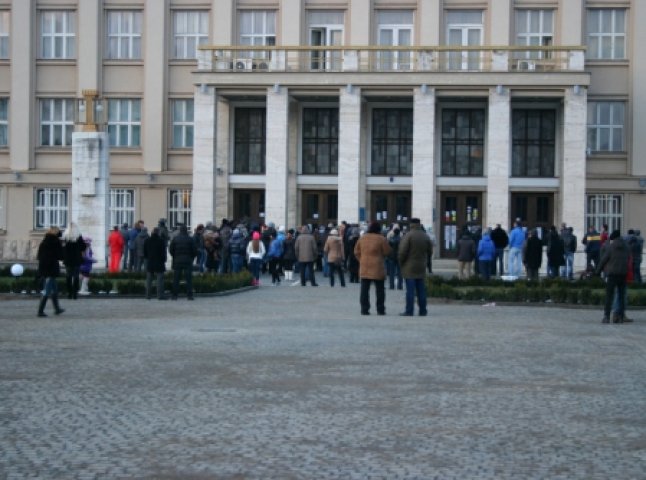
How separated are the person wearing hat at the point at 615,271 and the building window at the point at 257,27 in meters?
32.1

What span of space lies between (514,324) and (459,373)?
344 inches

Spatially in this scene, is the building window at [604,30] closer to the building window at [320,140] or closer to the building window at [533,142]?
the building window at [533,142]

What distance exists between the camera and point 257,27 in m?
56.7

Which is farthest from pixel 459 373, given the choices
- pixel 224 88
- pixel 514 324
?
pixel 224 88

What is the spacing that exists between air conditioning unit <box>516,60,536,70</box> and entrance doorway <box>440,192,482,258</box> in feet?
17.1

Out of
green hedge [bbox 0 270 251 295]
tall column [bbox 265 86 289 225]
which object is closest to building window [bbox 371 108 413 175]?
tall column [bbox 265 86 289 225]

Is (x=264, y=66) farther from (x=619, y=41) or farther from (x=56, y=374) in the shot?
(x=56, y=374)

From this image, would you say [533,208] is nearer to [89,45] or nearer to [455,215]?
[455,215]

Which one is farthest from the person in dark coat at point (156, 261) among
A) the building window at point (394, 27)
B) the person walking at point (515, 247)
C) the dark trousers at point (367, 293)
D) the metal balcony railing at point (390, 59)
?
the building window at point (394, 27)

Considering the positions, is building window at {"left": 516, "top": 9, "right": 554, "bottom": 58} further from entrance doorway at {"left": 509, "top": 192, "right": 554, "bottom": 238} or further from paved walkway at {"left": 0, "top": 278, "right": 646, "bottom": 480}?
paved walkway at {"left": 0, "top": 278, "right": 646, "bottom": 480}

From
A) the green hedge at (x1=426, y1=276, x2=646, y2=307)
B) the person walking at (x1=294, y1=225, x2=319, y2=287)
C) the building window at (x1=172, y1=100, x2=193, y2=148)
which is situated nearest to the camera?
the green hedge at (x1=426, y1=276, x2=646, y2=307)

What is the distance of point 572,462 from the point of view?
35.4ft

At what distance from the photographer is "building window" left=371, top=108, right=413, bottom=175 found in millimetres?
55656

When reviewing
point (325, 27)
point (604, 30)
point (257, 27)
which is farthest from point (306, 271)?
point (604, 30)
